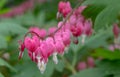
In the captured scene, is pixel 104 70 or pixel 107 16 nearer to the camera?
pixel 107 16

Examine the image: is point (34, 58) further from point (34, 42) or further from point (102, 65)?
point (102, 65)

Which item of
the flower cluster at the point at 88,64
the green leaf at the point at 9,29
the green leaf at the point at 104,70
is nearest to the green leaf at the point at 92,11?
the green leaf at the point at 104,70

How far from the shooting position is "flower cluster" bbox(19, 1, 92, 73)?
1.55m

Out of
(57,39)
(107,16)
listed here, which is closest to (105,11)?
(107,16)

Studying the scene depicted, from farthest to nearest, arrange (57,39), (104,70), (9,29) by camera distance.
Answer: (9,29)
(104,70)
(57,39)

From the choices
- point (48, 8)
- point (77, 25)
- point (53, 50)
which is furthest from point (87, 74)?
point (48, 8)

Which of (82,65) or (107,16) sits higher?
(107,16)

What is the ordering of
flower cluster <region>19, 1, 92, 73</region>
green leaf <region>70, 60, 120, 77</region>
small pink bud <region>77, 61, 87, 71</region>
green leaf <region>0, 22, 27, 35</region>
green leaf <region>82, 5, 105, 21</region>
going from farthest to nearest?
small pink bud <region>77, 61, 87, 71</region>, green leaf <region>0, 22, 27, 35</region>, green leaf <region>70, 60, 120, 77</region>, green leaf <region>82, 5, 105, 21</region>, flower cluster <region>19, 1, 92, 73</region>

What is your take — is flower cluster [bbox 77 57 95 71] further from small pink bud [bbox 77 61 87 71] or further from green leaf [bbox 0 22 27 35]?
green leaf [bbox 0 22 27 35]

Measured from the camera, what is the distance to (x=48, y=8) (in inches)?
199

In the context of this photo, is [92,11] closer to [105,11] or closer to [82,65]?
[105,11]

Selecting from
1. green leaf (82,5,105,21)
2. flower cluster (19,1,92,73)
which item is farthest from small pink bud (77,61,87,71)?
green leaf (82,5,105,21)

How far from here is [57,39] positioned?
1620mm

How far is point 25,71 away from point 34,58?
75 cm
